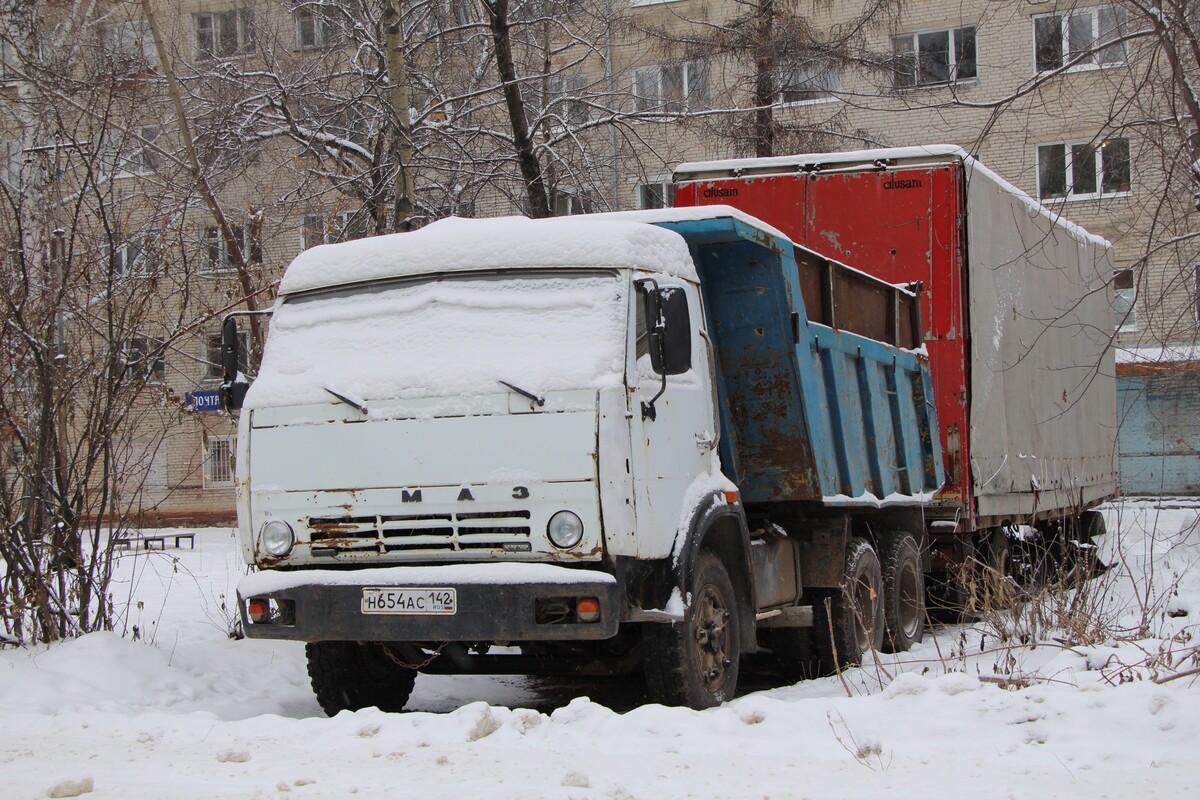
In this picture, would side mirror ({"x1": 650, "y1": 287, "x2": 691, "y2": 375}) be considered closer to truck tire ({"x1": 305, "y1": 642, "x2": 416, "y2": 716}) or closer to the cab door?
the cab door

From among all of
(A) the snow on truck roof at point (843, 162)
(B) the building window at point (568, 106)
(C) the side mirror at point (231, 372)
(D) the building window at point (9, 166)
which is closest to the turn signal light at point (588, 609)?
(C) the side mirror at point (231, 372)

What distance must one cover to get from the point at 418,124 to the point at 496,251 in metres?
7.11

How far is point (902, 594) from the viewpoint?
9742 millimetres

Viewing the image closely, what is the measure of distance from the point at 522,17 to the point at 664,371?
1016cm

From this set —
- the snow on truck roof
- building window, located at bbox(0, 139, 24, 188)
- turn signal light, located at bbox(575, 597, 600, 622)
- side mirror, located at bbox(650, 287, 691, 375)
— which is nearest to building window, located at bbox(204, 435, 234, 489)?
building window, located at bbox(0, 139, 24, 188)

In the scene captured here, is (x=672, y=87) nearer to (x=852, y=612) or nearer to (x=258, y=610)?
(x=852, y=612)

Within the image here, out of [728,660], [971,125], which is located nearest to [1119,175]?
[728,660]

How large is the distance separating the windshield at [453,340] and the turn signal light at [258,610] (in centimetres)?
94

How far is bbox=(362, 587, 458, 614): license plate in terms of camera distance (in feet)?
19.5

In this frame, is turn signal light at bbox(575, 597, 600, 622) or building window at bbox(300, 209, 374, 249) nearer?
turn signal light at bbox(575, 597, 600, 622)

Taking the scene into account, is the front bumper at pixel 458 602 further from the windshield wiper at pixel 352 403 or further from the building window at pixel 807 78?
the building window at pixel 807 78

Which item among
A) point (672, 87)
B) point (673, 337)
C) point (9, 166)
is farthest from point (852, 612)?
point (672, 87)

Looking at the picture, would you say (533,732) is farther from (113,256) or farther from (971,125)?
(971,125)

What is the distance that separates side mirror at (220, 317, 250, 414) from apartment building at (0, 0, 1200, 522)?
141 centimetres
